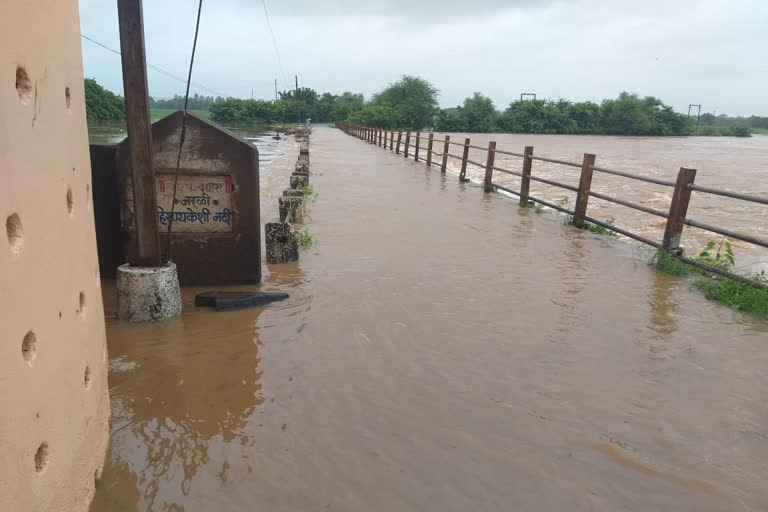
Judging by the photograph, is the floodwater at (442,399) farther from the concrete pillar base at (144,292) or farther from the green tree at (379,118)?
the green tree at (379,118)

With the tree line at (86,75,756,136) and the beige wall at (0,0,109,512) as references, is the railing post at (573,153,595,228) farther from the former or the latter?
the tree line at (86,75,756,136)

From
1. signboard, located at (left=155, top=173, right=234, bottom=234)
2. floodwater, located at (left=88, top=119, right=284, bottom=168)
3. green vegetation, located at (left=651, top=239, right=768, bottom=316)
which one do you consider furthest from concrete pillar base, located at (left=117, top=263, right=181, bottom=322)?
floodwater, located at (left=88, top=119, right=284, bottom=168)

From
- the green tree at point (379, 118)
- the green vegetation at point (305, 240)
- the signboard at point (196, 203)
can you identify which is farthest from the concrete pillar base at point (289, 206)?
the green tree at point (379, 118)

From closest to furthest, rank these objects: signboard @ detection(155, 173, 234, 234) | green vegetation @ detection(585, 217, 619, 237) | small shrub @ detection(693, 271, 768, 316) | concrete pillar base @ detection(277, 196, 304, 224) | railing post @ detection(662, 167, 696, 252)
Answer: signboard @ detection(155, 173, 234, 234), small shrub @ detection(693, 271, 768, 316), railing post @ detection(662, 167, 696, 252), concrete pillar base @ detection(277, 196, 304, 224), green vegetation @ detection(585, 217, 619, 237)

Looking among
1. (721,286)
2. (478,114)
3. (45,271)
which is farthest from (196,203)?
(478,114)

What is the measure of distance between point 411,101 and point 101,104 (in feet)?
174

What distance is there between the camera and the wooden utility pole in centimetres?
352

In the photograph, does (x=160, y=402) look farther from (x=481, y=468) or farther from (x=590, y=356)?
(x=590, y=356)

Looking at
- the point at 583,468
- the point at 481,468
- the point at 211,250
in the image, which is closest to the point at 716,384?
Answer: the point at 583,468

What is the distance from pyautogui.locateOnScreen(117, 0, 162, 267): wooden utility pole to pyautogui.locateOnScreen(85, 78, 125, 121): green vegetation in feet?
177

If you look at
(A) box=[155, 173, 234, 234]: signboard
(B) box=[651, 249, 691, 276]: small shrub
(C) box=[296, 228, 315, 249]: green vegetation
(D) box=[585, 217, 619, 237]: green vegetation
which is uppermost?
(A) box=[155, 173, 234, 234]: signboard

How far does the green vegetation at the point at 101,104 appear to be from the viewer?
53812 mm

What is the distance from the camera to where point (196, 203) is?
4.69 m

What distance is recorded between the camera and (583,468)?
2541mm
